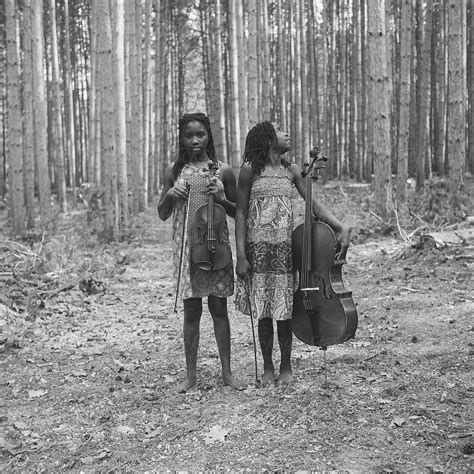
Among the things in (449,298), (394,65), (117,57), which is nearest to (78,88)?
(394,65)

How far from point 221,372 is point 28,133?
11.0 m

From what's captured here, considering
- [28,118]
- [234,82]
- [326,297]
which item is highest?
[234,82]

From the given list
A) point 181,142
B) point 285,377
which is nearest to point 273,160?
point 181,142

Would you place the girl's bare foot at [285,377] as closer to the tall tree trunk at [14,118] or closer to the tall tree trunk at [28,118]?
the tall tree trunk at [14,118]

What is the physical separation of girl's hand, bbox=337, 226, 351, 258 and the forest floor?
0.92 metres

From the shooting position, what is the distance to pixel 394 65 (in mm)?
24156

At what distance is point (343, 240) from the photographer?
356cm

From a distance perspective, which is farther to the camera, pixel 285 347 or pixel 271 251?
pixel 285 347

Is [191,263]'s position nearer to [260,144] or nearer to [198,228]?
[198,228]

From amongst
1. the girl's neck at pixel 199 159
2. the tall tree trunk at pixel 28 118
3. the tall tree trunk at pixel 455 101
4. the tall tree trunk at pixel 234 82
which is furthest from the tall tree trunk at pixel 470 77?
the girl's neck at pixel 199 159

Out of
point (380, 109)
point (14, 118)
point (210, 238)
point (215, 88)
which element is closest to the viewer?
point (210, 238)

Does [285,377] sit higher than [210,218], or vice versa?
[210,218]

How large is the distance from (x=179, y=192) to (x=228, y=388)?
4.44ft

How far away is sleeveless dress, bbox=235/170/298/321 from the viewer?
3.77 metres
